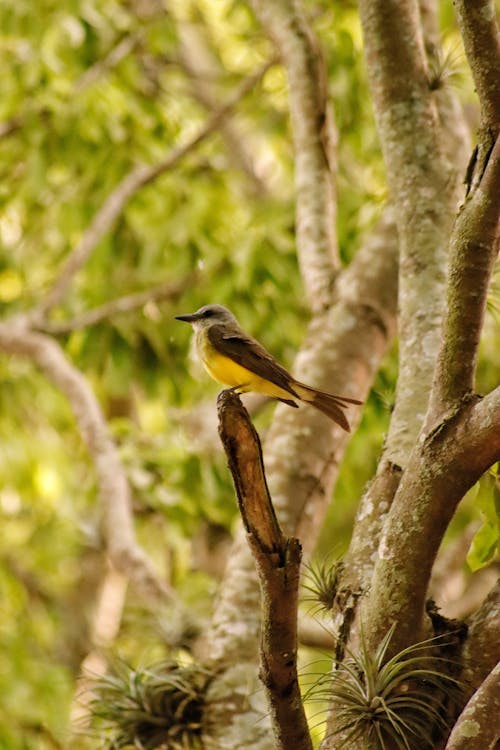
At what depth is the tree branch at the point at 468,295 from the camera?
2264 millimetres

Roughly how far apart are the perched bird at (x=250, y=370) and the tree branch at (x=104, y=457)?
1267 mm

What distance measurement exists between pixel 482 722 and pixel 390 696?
10.0 inches

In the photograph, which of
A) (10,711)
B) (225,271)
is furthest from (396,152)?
(10,711)

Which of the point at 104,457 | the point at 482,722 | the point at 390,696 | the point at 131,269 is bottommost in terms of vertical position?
the point at 482,722

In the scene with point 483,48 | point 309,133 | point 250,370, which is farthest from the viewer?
point 309,133

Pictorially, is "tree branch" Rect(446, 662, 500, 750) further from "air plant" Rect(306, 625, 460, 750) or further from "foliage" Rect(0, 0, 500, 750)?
"foliage" Rect(0, 0, 500, 750)

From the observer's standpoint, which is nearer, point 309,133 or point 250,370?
point 250,370

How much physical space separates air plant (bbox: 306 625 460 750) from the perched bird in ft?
4.05

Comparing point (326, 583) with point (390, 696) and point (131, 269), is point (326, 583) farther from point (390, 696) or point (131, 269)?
point (131, 269)

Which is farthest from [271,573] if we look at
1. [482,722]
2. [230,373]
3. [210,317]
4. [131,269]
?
[131,269]

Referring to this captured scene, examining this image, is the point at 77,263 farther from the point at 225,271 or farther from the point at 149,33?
the point at 149,33

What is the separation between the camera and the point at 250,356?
3475 mm

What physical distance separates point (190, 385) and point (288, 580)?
4630mm

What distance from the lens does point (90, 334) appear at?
6.16 m
